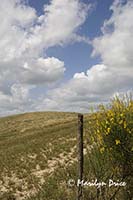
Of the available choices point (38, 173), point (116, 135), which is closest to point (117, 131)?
point (116, 135)

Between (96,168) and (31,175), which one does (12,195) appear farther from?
(96,168)

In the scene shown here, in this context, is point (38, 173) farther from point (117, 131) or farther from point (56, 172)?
point (117, 131)

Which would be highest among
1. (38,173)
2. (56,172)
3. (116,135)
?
(116,135)

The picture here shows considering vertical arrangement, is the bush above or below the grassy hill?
above

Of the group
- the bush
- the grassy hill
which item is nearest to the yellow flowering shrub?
the bush

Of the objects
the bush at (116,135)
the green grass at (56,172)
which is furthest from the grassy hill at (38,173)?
the bush at (116,135)

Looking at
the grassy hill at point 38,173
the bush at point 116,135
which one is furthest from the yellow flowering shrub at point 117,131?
the grassy hill at point 38,173

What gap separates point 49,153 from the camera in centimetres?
3019

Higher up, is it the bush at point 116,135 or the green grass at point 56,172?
the bush at point 116,135

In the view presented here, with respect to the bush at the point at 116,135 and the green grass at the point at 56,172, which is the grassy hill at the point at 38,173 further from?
the bush at the point at 116,135

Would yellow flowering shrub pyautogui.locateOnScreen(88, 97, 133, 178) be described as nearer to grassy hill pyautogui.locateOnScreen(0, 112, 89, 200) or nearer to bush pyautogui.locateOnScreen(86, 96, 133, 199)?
bush pyautogui.locateOnScreen(86, 96, 133, 199)

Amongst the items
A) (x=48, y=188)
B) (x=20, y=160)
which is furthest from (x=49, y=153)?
A: (x=48, y=188)

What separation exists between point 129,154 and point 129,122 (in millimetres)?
978

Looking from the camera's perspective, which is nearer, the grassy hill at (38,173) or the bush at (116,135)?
the bush at (116,135)
